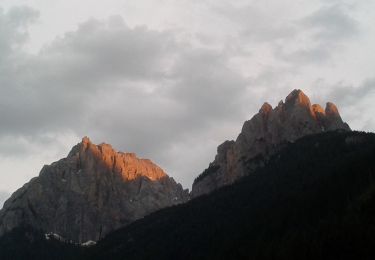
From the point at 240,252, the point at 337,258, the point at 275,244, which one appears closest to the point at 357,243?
the point at 337,258

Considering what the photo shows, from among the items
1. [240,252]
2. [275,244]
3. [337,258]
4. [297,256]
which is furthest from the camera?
[240,252]

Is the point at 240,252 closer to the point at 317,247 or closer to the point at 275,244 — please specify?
the point at 275,244

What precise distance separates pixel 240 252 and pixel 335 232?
36706mm

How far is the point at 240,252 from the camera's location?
198 m

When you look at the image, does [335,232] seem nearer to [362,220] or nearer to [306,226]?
[362,220]

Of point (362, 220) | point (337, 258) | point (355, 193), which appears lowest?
point (337, 258)

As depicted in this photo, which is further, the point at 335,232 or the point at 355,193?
the point at 355,193

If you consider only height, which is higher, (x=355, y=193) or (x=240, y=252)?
(x=355, y=193)

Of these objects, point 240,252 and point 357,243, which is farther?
point 240,252

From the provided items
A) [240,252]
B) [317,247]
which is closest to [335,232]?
[317,247]

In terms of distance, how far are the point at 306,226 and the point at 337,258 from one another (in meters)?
34.5

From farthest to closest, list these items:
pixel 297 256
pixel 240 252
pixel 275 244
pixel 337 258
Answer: pixel 240 252 → pixel 275 244 → pixel 297 256 → pixel 337 258

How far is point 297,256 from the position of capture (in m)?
169

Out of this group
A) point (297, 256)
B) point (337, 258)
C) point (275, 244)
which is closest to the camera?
point (337, 258)
